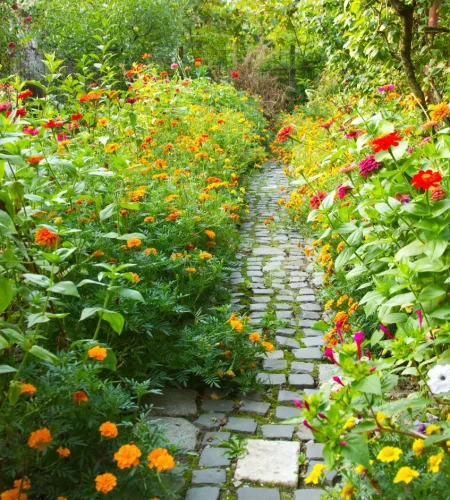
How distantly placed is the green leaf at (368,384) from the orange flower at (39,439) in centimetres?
98

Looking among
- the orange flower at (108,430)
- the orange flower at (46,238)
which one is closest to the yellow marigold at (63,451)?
the orange flower at (108,430)

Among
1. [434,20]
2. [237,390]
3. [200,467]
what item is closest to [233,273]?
A: [237,390]

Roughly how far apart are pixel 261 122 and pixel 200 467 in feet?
33.3

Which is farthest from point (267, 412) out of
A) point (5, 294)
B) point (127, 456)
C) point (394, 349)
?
point (5, 294)

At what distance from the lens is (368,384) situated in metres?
1.69

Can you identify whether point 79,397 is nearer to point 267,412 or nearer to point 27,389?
point 27,389

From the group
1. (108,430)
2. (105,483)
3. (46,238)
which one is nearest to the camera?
(105,483)

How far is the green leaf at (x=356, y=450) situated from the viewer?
1.62 metres

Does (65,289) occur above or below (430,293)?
above

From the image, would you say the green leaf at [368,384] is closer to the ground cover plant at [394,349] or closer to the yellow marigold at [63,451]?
the ground cover plant at [394,349]

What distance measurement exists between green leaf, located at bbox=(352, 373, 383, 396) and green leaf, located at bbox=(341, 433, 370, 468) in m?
0.14

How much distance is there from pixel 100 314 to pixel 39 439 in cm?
55

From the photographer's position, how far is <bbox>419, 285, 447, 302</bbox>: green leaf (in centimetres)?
227

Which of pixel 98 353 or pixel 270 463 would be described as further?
pixel 270 463
